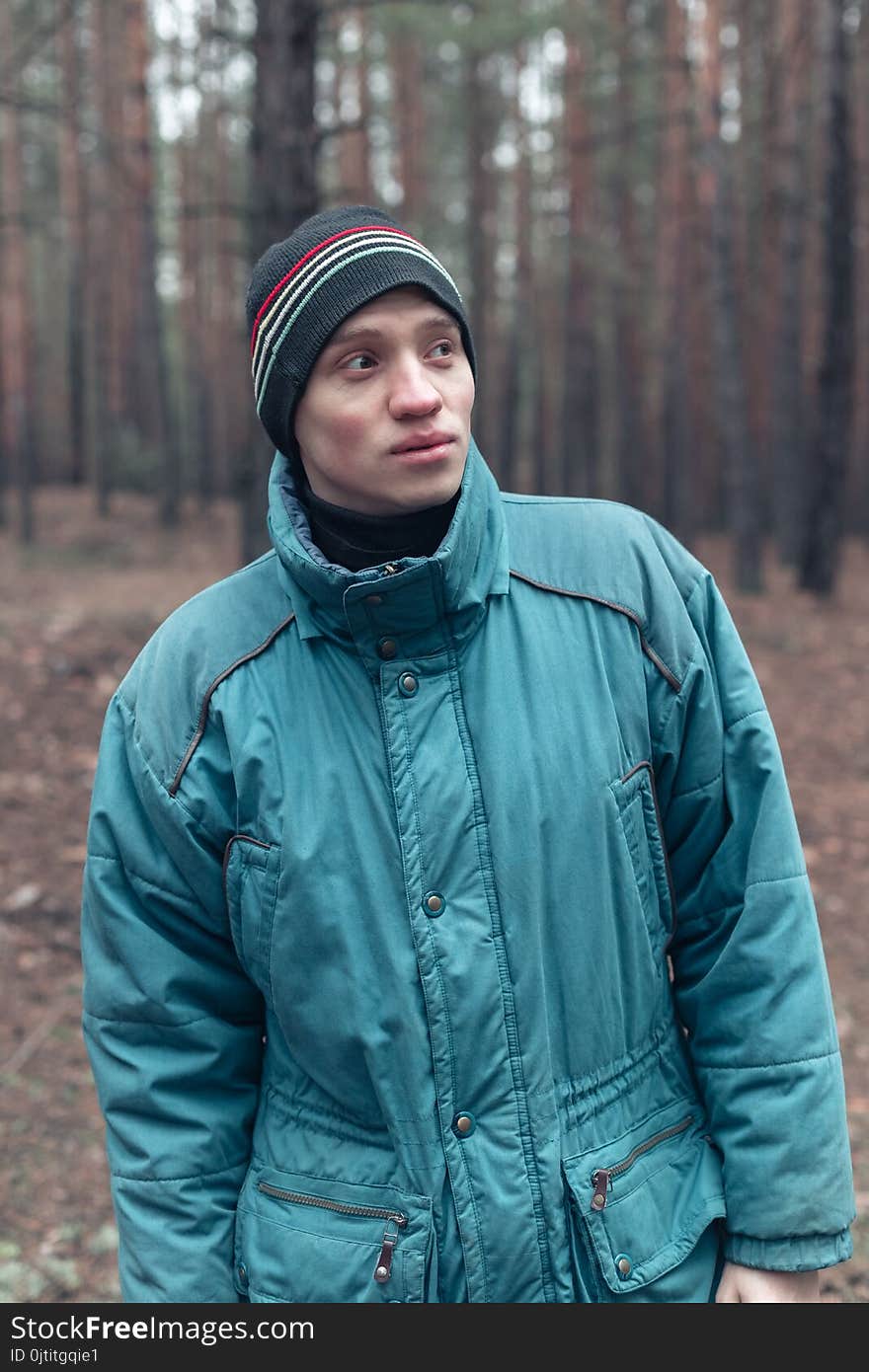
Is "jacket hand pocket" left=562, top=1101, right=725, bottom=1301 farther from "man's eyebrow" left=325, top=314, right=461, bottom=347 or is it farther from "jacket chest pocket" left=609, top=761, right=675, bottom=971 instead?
"man's eyebrow" left=325, top=314, right=461, bottom=347

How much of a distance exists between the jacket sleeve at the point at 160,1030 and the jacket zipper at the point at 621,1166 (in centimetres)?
56

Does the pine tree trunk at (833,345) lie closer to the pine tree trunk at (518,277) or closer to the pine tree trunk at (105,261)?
the pine tree trunk at (518,277)

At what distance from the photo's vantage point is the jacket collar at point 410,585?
167 centimetres

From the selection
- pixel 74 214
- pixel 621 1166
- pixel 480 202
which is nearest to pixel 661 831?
pixel 621 1166

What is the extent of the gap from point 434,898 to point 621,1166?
1.49 feet

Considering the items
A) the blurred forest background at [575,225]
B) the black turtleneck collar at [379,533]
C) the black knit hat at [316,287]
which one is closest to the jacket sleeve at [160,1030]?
the black turtleneck collar at [379,533]

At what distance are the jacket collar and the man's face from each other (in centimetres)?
7

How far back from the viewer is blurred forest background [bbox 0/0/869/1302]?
18.7 ft

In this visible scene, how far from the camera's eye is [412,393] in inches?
65.4

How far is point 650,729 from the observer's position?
1.76 m

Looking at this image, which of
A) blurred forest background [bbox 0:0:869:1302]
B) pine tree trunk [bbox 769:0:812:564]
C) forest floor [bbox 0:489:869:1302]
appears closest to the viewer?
forest floor [bbox 0:489:869:1302]

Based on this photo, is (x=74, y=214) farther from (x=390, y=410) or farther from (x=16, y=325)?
(x=390, y=410)

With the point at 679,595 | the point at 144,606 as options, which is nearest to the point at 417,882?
the point at 679,595

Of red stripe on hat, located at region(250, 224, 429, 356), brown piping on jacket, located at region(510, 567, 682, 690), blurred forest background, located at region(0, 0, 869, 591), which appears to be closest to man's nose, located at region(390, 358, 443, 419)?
red stripe on hat, located at region(250, 224, 429, 356)
